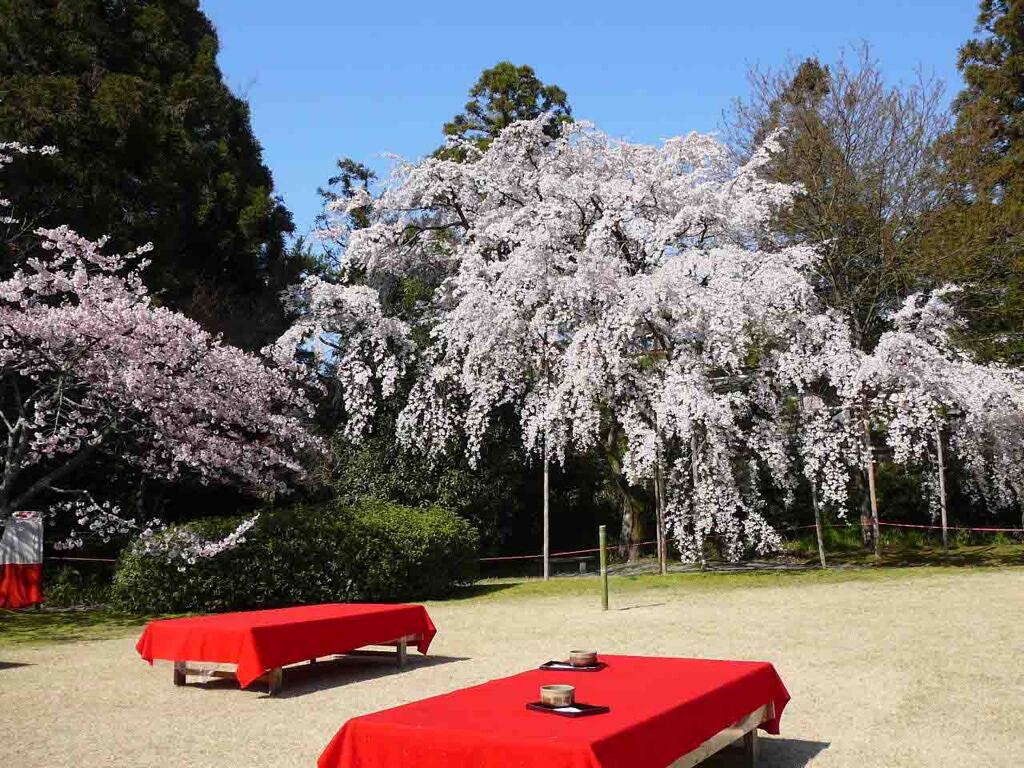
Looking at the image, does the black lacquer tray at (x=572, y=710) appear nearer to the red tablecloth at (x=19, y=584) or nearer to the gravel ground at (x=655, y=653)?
the gravel ground at (x=655, y=653)

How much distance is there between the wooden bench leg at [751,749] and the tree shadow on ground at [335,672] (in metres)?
3.69

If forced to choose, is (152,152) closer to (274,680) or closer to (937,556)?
(274,680)

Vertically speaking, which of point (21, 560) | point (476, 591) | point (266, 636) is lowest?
point (476, 591)

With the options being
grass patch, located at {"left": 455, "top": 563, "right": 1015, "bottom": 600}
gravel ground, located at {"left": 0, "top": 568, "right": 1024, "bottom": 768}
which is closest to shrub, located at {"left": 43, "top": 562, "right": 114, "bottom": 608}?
gravel ground, located at {"left": 0, "top": 568, "right": 1024, "bottom": 768}

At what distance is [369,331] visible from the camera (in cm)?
1820

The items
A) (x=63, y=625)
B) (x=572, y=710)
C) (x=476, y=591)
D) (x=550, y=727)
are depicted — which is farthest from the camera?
(x=476, y=591)

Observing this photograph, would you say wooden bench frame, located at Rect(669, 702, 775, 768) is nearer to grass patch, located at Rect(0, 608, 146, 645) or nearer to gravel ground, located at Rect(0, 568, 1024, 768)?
gravel ground, located at Rect(0, 568, 1024, 768)

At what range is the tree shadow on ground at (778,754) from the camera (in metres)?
5.14

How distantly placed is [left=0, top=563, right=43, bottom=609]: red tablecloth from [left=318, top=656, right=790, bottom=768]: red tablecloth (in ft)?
32.4

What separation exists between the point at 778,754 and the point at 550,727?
6.82 feet

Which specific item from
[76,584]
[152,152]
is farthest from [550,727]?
[152,152]

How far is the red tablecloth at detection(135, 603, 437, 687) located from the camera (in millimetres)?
7266

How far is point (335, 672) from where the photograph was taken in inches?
337

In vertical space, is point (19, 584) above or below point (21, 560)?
below
